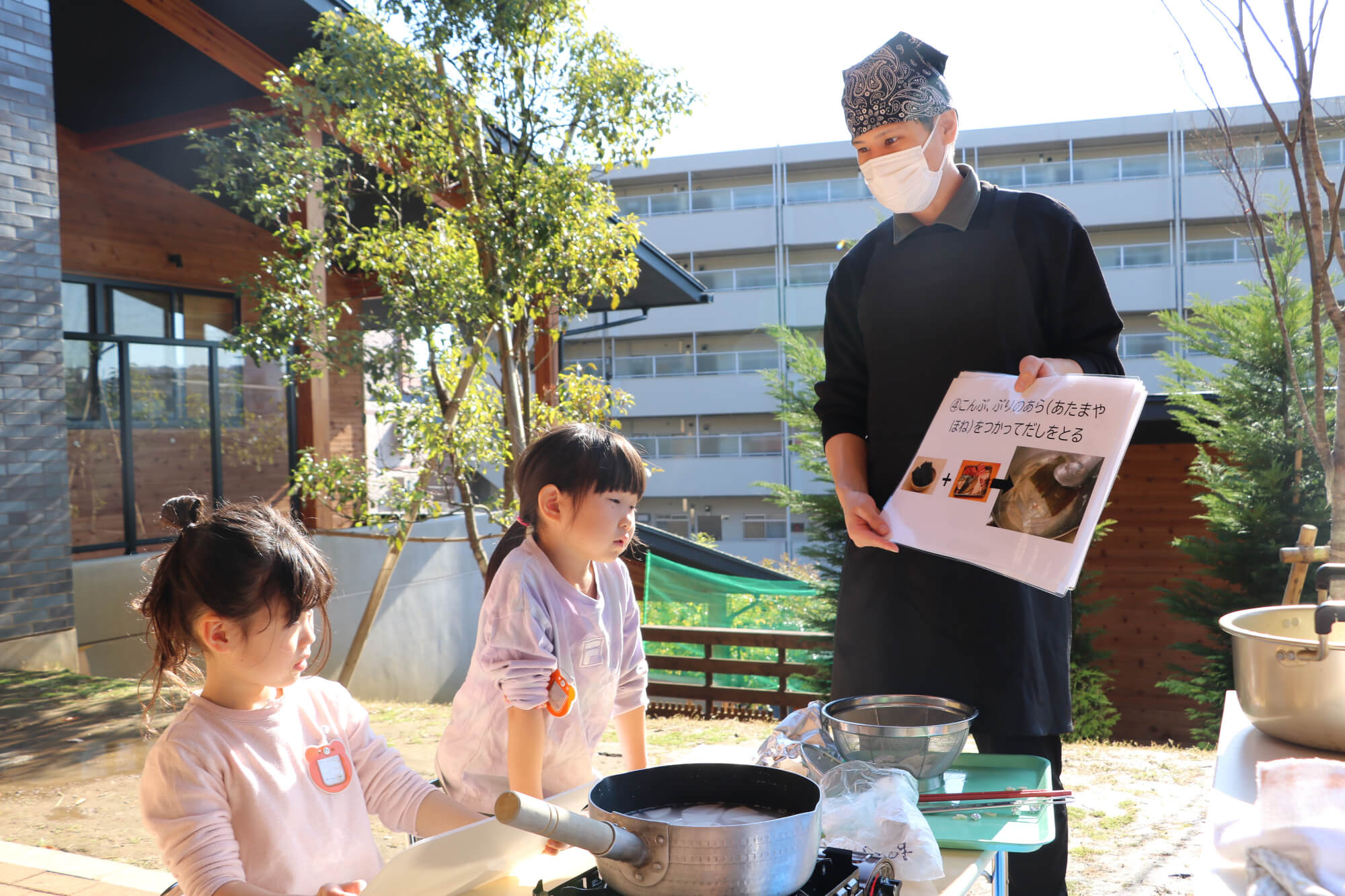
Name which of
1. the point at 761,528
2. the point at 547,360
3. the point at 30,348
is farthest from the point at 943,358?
the point at 761,528

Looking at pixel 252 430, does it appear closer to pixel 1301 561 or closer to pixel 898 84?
Answer: pixel 898 84

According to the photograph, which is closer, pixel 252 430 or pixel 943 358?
pixel 943 358

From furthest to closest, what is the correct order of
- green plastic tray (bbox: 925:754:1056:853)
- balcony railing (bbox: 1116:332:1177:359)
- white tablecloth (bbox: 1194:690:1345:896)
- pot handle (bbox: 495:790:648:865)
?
balcony railing (bbox: 1116:332:1177:359)
green plastic tray (bbox: 925:754:1056:853)
white tablecloth (bbox: 1194:690:1345:896)
pot handle (bbox: 495:790:648:865)

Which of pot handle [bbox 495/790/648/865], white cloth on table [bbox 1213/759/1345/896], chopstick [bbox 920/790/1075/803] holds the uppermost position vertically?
pot handle [bbox 495/790/648/865]

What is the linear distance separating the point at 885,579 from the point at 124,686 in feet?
17.9

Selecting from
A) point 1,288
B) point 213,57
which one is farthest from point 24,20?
point 1,288

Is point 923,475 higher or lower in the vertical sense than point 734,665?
higher

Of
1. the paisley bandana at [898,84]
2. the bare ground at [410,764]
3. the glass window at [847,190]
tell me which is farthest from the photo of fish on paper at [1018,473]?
the glass window at [847,190]

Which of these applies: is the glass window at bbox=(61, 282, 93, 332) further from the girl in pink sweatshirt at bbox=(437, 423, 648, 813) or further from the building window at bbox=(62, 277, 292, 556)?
the girl in pink sweatshirt at bbox=(437, 423, 648, 813)

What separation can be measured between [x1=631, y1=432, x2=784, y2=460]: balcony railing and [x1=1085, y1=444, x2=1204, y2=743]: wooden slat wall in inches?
759

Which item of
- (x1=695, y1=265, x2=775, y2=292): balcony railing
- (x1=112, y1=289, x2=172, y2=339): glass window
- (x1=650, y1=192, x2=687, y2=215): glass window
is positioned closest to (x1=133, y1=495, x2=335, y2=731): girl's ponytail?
(x1=112, y1=289, x2=172, y2=339): glass window

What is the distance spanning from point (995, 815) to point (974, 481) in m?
0.44

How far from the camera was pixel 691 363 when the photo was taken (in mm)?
28422

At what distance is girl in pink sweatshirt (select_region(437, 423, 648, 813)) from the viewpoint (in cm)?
156
